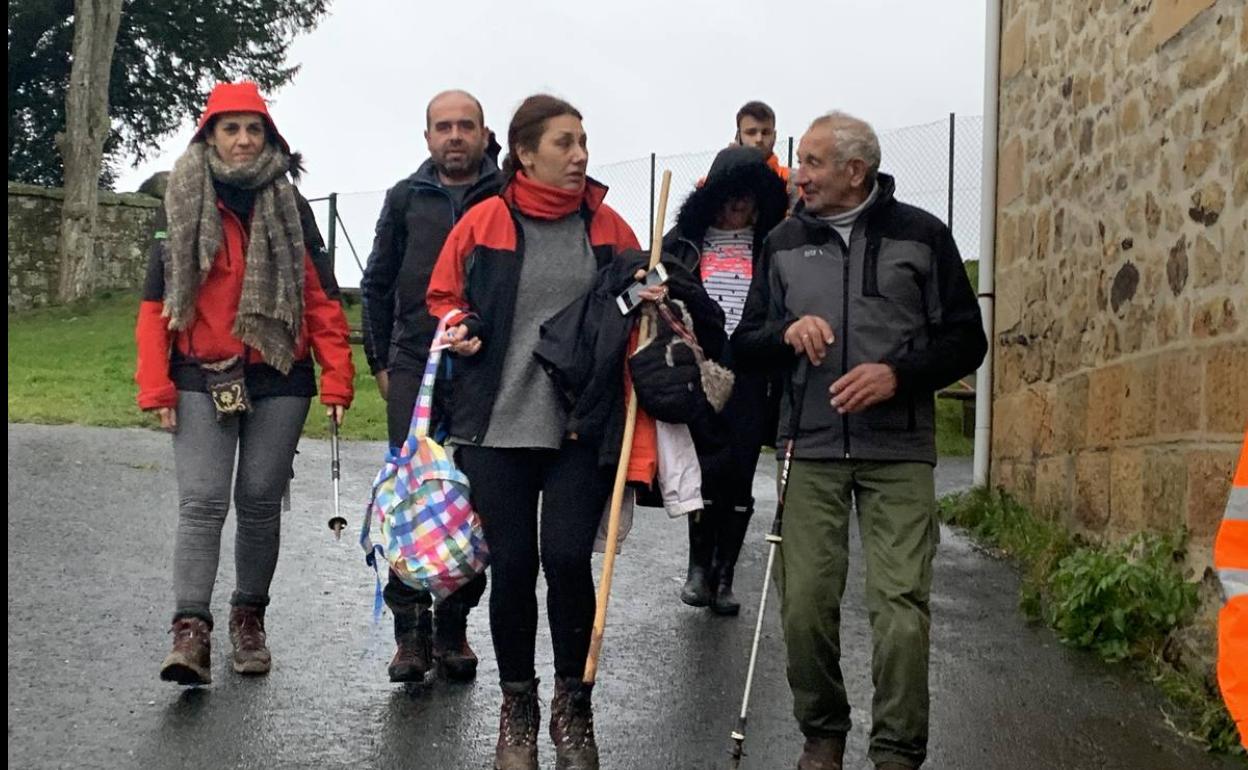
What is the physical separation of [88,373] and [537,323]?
565 inches

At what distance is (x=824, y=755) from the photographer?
16.4 feet

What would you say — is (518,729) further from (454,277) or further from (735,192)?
(735,192)

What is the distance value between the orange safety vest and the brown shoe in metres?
2.13

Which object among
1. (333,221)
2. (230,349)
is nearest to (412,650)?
(230,349)

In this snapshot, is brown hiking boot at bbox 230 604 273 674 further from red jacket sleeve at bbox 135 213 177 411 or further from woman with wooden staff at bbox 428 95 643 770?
woman with wooden staff at bbox 428 95 643 770

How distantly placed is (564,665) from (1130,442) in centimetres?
321

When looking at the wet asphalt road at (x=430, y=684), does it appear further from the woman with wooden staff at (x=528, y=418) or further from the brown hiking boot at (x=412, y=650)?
the woman with wooden staff at (x=528, y=418)

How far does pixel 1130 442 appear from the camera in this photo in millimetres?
7297

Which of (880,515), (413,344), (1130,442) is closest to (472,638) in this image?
(413,344)

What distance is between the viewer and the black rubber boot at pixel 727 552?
731 cm

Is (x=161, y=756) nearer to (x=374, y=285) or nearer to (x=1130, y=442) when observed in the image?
(x=374, y=285)

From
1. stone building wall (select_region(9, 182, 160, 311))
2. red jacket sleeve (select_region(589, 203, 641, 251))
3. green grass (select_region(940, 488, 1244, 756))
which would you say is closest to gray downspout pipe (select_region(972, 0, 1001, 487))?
green grass (select_region(940, 488, 1244, 756))

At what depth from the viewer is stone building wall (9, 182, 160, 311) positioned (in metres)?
28.1

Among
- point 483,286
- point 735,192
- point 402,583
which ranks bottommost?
point 402,583
